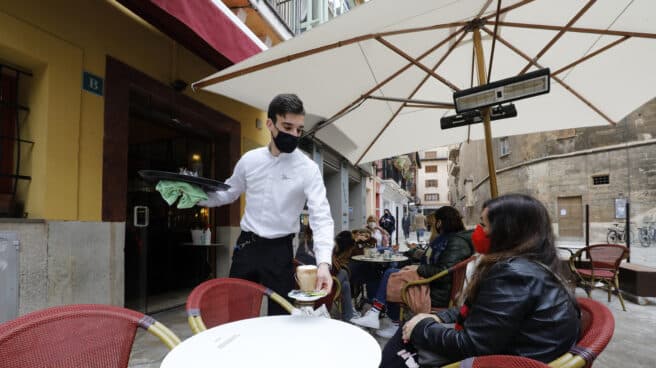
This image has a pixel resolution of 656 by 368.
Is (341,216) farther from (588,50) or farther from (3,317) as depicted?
(3,317)

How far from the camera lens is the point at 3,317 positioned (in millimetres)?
2627

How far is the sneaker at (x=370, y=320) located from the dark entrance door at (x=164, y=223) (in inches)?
106

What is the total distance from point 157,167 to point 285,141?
5144 millimetres

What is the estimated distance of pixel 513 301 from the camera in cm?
130

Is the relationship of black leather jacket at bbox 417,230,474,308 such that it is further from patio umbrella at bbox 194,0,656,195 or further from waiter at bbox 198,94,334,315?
waiter at bbox 198,94,334,315

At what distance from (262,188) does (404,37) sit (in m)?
2.05

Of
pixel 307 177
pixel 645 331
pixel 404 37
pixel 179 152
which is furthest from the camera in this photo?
pixel 179 152

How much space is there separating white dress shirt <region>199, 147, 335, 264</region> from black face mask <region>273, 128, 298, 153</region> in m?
0.09

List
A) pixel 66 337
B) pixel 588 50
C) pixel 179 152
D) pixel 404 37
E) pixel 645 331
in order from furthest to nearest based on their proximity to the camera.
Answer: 1. pixel 179 152
2. pixel 645 331
3. pixel 588 50
4. pixel 404 37
5. pixel 66 337

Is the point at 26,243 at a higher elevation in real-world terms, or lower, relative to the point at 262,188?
lower

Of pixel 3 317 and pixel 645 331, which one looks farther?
pixel 645 331

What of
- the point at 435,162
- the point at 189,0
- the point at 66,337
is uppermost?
the point at 435,162

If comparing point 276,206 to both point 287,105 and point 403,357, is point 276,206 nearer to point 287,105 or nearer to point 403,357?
point 287,105

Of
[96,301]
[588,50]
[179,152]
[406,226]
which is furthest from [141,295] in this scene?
[406,226]
